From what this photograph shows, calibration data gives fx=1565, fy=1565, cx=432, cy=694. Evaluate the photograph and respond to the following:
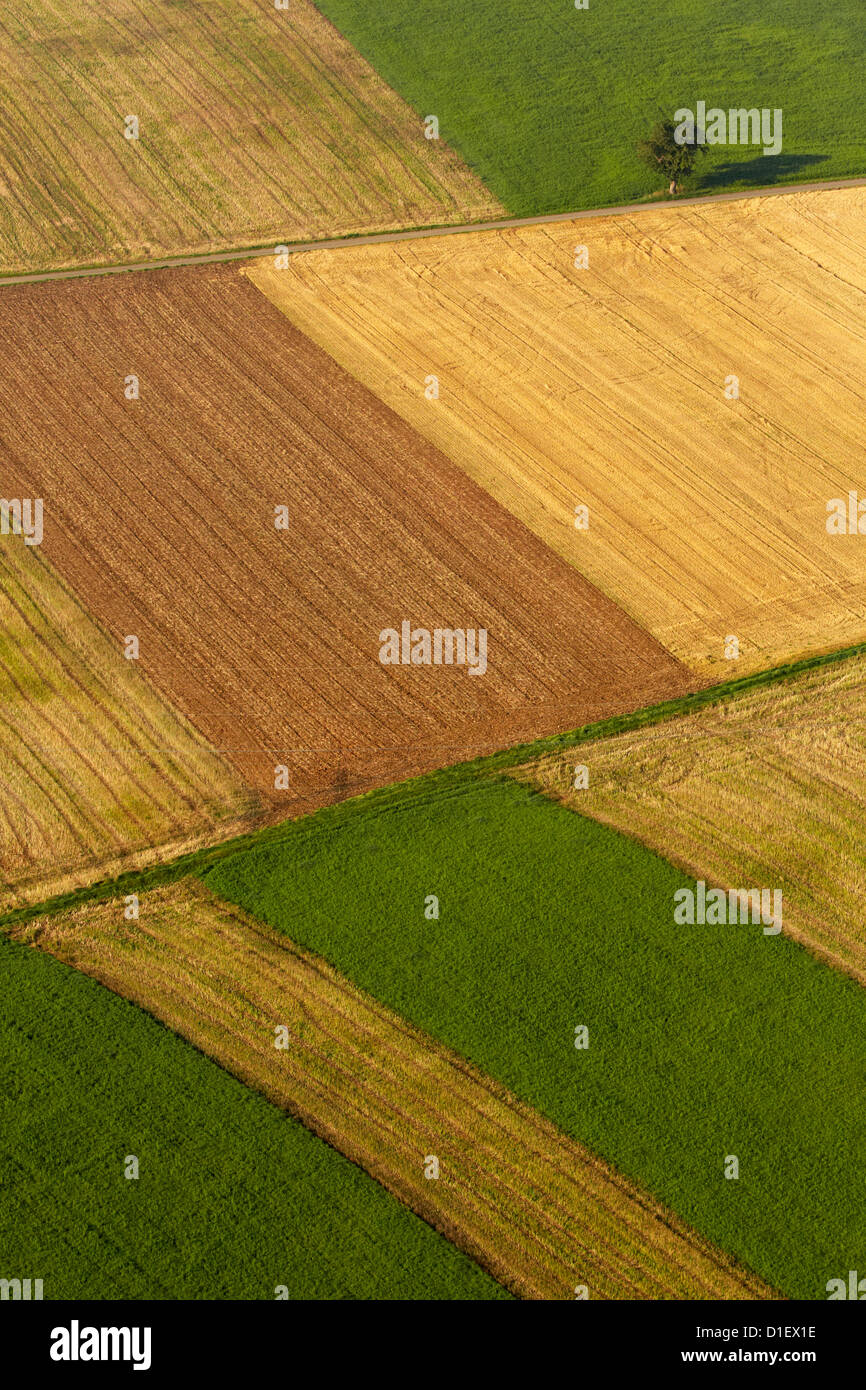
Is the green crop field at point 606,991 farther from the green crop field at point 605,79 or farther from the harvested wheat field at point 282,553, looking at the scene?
the green crop field at point 605,79

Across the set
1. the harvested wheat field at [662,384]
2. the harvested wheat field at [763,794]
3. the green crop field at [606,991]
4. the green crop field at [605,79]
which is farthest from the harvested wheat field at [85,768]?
the green crop field at [605,79]

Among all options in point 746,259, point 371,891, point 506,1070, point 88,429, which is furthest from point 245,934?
point 746,259

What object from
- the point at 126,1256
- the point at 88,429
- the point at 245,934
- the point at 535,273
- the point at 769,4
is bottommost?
the point at 126,1256

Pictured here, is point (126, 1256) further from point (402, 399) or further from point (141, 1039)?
point (402, 399)

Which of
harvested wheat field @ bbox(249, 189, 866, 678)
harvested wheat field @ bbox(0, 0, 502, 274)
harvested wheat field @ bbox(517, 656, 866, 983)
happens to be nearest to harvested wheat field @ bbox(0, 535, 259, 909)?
harvested wheat field @ bbox(517, 656, 866, 983)

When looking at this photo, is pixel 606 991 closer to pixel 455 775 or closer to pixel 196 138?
pixel 455 775

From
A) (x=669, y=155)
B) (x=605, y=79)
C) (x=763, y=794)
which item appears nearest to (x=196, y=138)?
(x=605, y=79)
